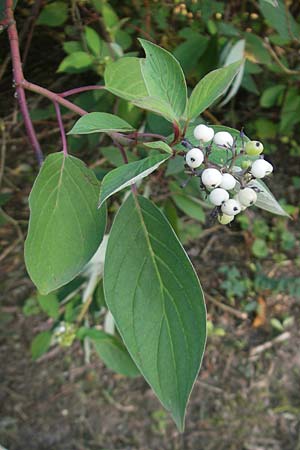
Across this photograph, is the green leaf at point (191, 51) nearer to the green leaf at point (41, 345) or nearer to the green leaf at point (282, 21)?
the green leaf at point (282, 21)

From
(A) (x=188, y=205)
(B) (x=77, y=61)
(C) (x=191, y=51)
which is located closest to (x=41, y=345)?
(A) (x=188, y=205)

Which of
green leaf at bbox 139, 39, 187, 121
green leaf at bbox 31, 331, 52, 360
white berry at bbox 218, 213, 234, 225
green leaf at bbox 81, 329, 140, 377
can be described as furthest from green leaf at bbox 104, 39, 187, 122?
green leaf at bbox 31, 331, 52, 360

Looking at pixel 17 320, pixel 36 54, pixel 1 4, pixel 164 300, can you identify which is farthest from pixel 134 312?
pixel 17 320

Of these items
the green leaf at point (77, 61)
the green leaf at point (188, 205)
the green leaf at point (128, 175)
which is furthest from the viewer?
the green leaf at point (188, 205)

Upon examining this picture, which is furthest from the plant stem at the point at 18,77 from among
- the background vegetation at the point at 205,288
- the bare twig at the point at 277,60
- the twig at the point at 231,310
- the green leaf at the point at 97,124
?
the twig at the point at 231,310

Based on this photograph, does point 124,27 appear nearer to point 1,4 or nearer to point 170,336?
point 1,4

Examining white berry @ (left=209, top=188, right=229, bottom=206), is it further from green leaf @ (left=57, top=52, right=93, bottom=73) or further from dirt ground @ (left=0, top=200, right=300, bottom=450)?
dirt ground @ (left=0, top=200, right=300, bottom=450)
